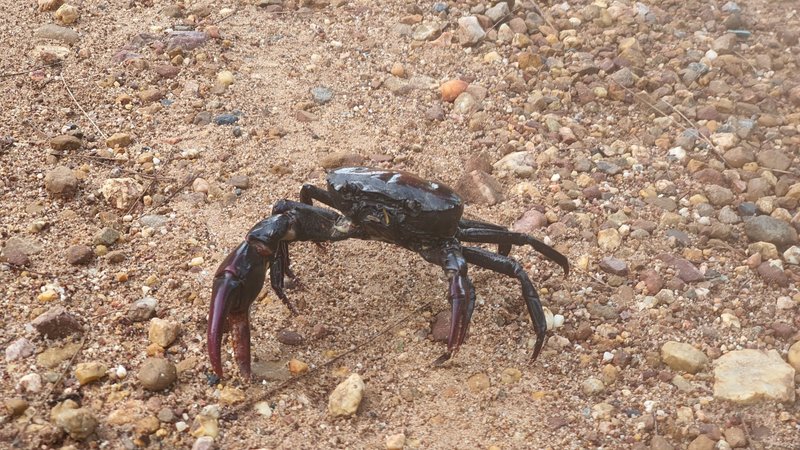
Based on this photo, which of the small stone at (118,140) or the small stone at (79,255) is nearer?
the small stone at (79,255)

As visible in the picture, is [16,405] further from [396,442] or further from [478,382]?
[478,382]

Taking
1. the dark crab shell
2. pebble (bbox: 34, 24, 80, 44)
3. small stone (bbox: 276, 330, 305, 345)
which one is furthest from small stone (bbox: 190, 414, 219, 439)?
pebble (bbox: 34, 24, 80, 44)

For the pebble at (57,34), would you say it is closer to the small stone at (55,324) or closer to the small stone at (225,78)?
the small stone at (225,78)

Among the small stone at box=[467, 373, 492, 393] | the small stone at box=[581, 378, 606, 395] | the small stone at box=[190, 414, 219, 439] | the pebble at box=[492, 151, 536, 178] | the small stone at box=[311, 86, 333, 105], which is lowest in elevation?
the small stone at box=[581, 378, 606, 395]

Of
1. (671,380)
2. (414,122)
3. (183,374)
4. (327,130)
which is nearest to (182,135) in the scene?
(327,130)

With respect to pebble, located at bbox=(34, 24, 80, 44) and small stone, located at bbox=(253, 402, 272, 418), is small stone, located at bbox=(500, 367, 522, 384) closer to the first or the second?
small stone, located at bbox=(253, 402, 272, 418)

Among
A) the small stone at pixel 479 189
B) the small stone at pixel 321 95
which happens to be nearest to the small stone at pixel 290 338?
the small stone at pixel 479 189
